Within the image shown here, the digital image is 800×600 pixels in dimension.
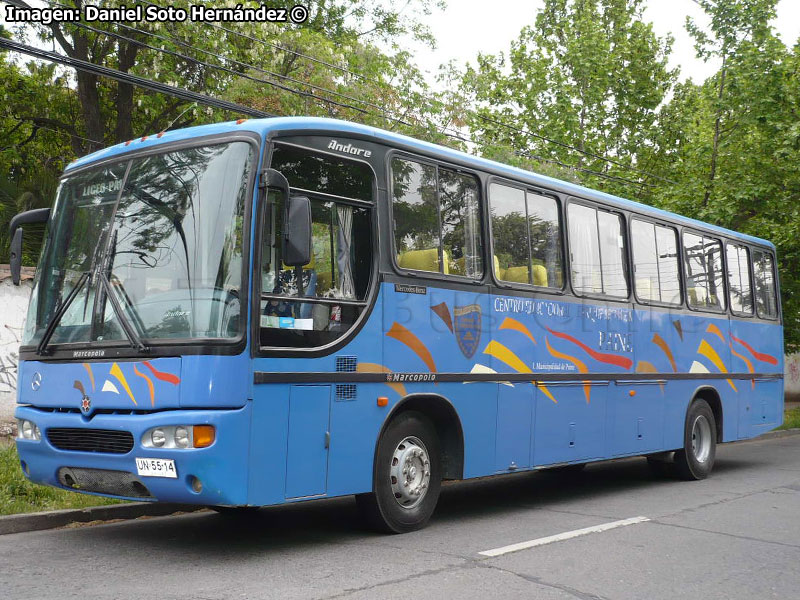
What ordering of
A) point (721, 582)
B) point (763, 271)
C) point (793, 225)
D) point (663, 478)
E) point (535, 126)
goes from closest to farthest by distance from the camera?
point (721, 582) < point (663, 478) < point (763, 271) < point (793, 225) < point (535, 126)

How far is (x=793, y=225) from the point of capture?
20922 millimetres

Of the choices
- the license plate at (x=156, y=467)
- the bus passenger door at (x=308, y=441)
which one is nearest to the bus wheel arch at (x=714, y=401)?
the bus passenger door at (x=308, y=441)

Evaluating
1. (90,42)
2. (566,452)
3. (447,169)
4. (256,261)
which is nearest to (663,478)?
(566,452)

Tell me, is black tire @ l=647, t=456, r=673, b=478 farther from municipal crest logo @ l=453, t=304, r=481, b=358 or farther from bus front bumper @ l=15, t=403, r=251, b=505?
bus front bumper @ l=15, t=403, r=251, b=505

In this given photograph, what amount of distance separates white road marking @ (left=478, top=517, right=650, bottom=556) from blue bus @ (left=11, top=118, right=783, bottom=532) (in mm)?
985

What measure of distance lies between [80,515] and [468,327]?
154 inches

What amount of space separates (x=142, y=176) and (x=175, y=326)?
4.58 ft

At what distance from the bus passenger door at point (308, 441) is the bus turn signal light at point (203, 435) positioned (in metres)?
0.65

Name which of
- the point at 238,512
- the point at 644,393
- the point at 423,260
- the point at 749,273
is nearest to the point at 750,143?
the point at 749,273

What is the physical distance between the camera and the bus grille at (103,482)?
663 centimetres

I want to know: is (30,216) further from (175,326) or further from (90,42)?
(90,42)

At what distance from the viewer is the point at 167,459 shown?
6328 mm

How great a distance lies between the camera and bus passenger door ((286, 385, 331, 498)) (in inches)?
266

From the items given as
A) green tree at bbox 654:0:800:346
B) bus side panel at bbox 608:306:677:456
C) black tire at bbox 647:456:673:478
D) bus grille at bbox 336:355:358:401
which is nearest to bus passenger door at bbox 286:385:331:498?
bus grille at bbox 336:355:358:401
